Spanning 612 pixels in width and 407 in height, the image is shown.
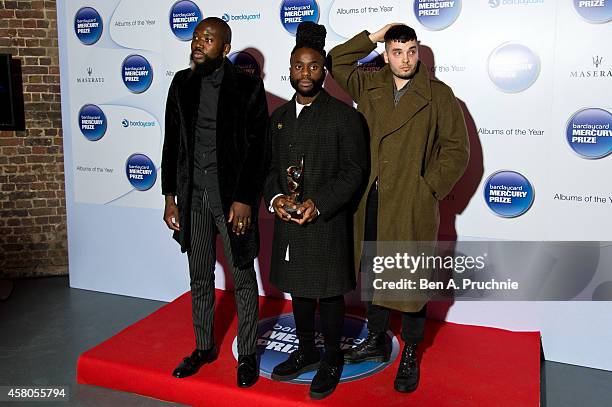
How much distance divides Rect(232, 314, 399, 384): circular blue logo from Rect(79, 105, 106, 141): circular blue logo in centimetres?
201

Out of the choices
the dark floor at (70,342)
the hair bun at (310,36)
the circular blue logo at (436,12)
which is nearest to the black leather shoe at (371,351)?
the dark floor at (70,342)

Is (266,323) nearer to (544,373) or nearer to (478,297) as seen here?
(478,297)

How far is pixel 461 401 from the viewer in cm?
267

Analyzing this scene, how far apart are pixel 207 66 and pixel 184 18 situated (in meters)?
1.61

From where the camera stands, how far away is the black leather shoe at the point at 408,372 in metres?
2.73

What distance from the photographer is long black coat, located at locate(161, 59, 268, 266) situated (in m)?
2.62

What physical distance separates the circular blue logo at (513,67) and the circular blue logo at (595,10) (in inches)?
12.3

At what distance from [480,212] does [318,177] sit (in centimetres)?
140

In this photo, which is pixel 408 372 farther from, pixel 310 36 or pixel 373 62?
pixel 373 62

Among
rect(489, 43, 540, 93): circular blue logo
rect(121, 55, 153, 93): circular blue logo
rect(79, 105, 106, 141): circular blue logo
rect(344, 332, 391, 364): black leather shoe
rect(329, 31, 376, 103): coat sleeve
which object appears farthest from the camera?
rect(79, 105, 106, 141): circular blue logo

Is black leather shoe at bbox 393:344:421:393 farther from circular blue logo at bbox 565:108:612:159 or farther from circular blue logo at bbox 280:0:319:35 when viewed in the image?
circular blue logo at bbox 280:0:319:35

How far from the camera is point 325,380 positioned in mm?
2660

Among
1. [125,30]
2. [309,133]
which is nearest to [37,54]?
[125,30]

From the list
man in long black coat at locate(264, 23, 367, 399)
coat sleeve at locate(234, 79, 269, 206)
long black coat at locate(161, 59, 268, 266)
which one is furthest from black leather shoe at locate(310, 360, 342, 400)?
coat sleeve at locate(234, 79, 269, 206)
